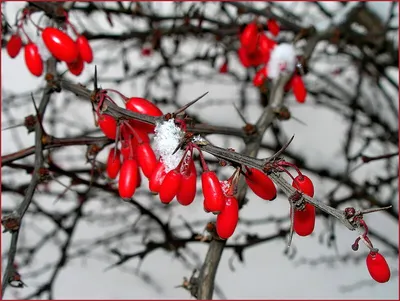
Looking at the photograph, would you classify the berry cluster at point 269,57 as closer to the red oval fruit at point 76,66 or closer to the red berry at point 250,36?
the red berry at point 250,36

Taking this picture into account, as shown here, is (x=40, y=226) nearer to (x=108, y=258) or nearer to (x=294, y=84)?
(x=108, y=258)

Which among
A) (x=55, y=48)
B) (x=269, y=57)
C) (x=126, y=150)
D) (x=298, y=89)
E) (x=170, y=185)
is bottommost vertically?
(x=170, y=185)

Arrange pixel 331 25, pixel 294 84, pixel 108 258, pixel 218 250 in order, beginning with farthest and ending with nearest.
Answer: pixel 108 258 → pixel 331 25 → pixel 294 84 → pixel 218 250

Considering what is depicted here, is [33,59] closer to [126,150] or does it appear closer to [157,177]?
[126,150]

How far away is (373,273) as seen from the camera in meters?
0.64

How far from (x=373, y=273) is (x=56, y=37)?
694mm

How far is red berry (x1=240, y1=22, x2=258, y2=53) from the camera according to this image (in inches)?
52.4

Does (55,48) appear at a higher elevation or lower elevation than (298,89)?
lower

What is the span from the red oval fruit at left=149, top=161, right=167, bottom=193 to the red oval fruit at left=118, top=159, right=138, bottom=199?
54 mm

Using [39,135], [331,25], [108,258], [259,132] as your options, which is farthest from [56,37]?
[108,258]

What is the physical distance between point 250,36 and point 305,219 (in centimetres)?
76

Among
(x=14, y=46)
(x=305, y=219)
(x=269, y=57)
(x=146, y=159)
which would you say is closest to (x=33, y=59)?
(x=14, y=46)

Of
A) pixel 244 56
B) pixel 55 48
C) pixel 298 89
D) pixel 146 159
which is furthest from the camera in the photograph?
pixel 244 56

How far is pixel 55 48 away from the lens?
3.29 feet
